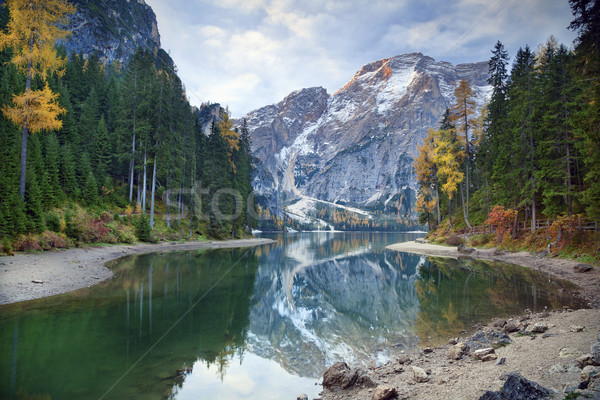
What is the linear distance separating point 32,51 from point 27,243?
13.0 m

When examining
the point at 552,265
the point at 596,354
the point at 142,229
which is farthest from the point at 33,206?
the point at 552,265

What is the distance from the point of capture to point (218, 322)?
11.5 meters

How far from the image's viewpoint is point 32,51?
1981 centimetres

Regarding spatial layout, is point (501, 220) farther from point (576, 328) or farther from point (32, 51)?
point (32, 51)

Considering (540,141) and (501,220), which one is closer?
(540,141)

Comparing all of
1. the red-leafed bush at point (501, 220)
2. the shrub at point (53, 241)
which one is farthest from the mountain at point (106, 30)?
the red-leafed bush at point (501, 220)

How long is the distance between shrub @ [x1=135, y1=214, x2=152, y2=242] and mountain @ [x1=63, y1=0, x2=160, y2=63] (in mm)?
93869

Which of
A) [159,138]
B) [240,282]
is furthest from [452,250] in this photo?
[159,138]

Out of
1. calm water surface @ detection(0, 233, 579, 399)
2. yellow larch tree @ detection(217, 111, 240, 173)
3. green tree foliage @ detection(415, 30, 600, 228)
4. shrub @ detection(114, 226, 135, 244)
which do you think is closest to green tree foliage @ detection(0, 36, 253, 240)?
yellow larch tree @ detection(217, 111, 240, 173)

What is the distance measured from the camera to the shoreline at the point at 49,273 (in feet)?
41.2

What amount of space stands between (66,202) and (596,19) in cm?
3867

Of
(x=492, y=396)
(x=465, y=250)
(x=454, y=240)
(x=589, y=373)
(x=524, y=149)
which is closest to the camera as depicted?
(x=492, y=396)

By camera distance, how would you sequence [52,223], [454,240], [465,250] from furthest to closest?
[454,240] < [465,250] < [52,223]

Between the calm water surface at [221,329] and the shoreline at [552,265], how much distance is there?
103 cm
